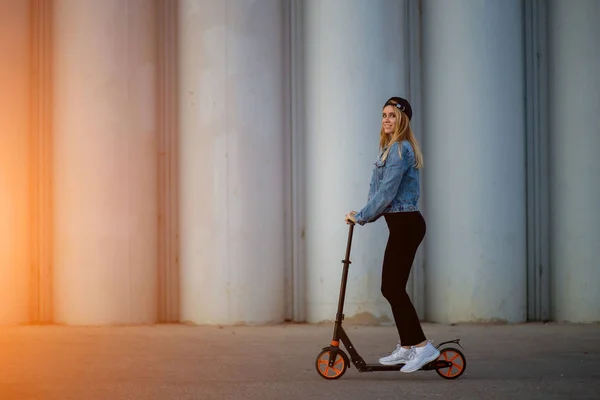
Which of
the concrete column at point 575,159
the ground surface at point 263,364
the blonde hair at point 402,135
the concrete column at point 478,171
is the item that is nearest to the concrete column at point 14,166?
the ground surface at point 263,364

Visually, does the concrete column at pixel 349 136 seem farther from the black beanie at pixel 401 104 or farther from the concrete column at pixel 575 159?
the black beanie at pixel 401 104

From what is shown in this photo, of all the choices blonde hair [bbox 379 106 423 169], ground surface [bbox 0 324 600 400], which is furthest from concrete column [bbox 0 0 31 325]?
blonde hair [bbox 379 106 423 169]

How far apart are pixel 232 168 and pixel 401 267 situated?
326 centimetres

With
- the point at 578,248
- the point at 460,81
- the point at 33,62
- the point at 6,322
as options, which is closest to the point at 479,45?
the point at 460,81

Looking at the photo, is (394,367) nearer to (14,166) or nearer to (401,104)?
(401,104)

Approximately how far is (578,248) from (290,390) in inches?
175

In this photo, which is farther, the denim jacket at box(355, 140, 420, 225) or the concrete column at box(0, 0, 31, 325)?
the concrete column at box(0, 0, 31, 325)

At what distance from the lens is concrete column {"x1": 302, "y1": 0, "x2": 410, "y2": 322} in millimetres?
9023

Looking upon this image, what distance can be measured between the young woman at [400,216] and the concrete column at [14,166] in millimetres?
4345

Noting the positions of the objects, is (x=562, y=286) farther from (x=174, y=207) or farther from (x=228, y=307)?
(x=174, y=207)

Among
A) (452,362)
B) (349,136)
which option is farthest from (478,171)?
(452,362)

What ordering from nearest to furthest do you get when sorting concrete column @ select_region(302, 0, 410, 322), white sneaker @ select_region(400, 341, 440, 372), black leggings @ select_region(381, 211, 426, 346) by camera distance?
white sneaker @ select_region(400, 341, 440, 372) < black leggings @ select_region(381, 211, 426, 346) < concrete column @ select_region(302, 0, 410, 322)

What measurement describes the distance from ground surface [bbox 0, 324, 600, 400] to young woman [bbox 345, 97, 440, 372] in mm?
247

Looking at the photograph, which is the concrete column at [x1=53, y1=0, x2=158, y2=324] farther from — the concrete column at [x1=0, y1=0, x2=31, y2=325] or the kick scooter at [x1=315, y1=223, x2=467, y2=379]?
the kick scooter at [x1=315, y1=223, x2=467, y2=379]
